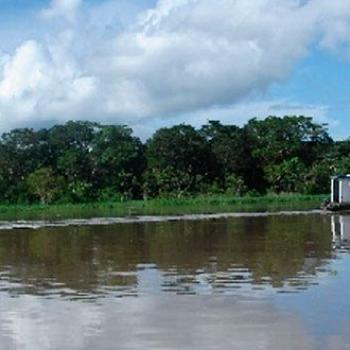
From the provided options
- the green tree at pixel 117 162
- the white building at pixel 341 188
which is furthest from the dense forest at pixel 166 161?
the white building at pixel 341 188

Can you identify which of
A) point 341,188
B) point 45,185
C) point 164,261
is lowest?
point 164,261

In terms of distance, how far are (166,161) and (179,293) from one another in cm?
6230

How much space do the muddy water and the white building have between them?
24102 millimetres

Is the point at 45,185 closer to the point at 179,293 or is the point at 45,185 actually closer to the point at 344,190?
the point at 344,190

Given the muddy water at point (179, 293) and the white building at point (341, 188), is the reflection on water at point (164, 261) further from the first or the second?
the white building at point (341, 188)

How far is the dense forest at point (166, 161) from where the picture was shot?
240ft

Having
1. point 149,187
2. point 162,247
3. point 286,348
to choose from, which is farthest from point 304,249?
point 149,187

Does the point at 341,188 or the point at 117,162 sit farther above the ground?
the point at 117,162

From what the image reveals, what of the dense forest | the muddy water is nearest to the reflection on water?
the muddy water

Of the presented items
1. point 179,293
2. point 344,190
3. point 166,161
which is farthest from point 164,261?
point 166,161

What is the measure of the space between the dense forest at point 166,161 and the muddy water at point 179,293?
47420 mm

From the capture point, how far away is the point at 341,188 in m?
49.3

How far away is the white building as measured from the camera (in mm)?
49072

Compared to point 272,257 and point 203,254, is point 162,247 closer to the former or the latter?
point 203,254
